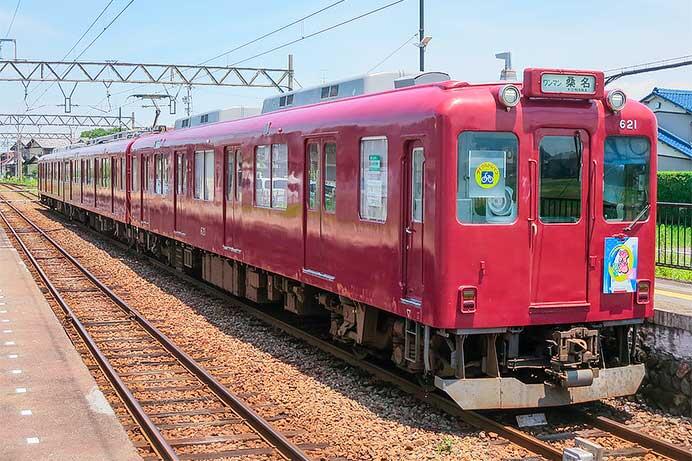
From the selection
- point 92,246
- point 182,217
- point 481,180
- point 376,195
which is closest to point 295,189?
point 376,195

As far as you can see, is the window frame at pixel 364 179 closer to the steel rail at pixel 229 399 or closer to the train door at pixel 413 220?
the train door at pixel 413 220

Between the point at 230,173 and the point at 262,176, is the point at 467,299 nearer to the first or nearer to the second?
the point at 262,176

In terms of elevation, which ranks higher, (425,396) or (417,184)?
(417,184)

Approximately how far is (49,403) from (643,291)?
5570 mm

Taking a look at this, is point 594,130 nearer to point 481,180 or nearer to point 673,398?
point 481,180

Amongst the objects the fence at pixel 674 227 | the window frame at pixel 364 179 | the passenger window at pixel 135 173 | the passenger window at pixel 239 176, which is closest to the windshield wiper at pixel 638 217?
the window frame at pixel 364 179

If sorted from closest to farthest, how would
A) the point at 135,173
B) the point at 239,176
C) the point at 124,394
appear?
the point at 124,394
the point at 239,176
the point at 135,173

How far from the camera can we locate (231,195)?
44.3 ft

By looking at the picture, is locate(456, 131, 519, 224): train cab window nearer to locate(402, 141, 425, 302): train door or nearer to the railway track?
locate(402, 141, 425, 302): train door

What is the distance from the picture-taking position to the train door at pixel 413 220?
25.8 ft

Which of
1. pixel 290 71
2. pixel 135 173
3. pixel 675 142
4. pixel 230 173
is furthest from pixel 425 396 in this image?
pixel 675 142

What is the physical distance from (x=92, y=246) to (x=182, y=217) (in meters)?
9.41

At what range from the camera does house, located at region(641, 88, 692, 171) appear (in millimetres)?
38156

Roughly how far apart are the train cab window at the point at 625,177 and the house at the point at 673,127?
31.4 meters
